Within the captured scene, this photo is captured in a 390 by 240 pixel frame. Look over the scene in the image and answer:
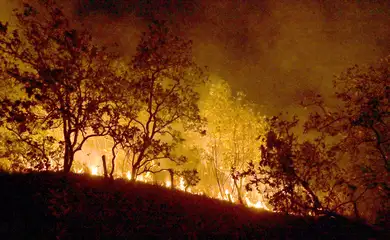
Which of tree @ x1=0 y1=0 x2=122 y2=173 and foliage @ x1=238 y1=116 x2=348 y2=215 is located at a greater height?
tree @ x1=0 y1=0 x2=122 y2=173

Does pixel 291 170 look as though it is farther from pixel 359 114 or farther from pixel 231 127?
pixel 231 127

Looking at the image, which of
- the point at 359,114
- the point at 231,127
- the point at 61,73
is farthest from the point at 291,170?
the point at 231,127

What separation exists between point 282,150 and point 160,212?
624cm

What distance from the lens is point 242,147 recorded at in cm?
3259

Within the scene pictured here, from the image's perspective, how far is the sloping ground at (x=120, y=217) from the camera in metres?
8.90

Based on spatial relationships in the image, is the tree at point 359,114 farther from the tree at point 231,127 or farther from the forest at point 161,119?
the tree at point 231,127

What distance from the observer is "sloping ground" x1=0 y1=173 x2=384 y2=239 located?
8.90 meters

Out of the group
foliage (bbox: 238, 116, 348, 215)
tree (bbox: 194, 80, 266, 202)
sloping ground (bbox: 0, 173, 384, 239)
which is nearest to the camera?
sloping ground (bbox: 0, 173, 384, 239)

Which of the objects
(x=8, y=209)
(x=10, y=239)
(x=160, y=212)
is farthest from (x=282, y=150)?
(x=8, y=209)

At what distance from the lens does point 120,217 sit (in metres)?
10.7

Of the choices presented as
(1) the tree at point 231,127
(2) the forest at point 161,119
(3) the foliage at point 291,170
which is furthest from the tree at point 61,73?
(1) the tree at point 231,127

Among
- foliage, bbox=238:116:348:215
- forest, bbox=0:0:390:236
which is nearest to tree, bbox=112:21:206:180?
forest, bbox=0:0:390:236

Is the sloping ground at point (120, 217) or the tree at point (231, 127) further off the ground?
the tree at point (231, 127)

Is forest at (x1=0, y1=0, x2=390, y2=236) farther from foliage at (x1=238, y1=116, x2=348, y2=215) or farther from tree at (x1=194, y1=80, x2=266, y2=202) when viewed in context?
tree at (x1=194, y1=80, x2=266, y2=202)
